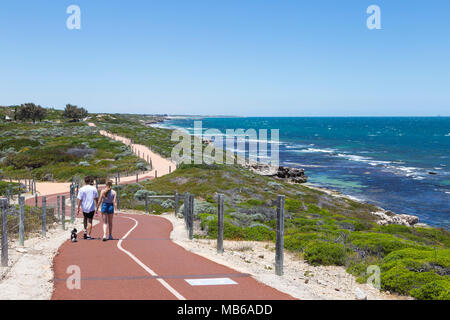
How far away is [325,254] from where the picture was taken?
1119 centimetres

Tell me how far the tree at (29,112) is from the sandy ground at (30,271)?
101830mm

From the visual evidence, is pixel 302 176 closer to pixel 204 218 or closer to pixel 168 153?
pixel 168 153

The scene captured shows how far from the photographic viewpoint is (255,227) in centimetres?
1535

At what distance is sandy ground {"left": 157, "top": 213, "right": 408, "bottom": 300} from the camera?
785 cm

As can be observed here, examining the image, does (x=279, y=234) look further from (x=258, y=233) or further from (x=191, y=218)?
(x=258, y=233)

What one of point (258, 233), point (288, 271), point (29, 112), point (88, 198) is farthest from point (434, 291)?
point (29, 112)

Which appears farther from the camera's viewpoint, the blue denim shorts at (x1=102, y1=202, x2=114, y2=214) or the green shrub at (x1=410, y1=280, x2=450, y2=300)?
the blue denim shorts at (x1=102, y1=202, x2=114, y2=214)

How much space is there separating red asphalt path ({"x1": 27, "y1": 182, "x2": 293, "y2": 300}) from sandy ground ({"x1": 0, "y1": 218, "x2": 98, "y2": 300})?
203 mm

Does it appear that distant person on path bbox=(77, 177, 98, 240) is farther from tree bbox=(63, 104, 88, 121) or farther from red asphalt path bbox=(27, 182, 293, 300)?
tree bbox=(63, 104, 88, 121)

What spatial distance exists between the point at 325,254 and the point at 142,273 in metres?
5.49

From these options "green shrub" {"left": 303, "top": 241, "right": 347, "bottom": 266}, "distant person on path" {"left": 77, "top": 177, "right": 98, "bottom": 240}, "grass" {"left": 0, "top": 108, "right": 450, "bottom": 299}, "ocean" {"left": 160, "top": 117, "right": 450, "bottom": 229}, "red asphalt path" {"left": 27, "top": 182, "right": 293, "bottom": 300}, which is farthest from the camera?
"ocean" {"left": 160, "top": 117, "right": 450, "bottom": 229}

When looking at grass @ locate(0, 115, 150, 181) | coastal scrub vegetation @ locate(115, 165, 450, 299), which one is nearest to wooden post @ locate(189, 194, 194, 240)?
coastal scrub vegetation @ locate(115, 165, 450, 299)
